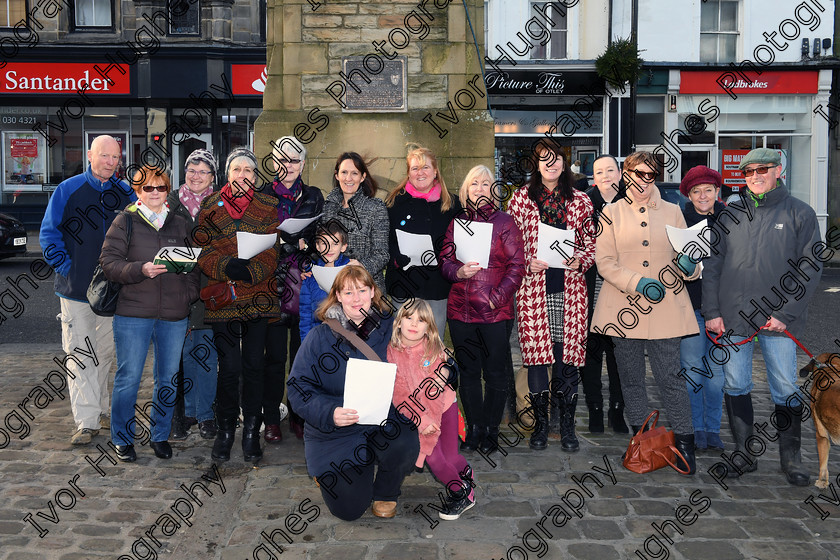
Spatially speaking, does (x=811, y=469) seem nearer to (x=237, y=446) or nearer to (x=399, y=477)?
(x=399, y=477)

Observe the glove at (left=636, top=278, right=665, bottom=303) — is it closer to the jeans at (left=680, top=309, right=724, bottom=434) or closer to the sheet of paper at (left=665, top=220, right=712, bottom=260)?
the sheet of paper at (left=665, top=220, right=712, bottom=260)

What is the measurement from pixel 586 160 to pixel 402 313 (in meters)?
18.4

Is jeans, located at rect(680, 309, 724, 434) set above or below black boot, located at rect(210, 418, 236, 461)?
above

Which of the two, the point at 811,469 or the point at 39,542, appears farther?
the point at 811,469

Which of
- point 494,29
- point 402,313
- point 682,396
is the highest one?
point 494,29

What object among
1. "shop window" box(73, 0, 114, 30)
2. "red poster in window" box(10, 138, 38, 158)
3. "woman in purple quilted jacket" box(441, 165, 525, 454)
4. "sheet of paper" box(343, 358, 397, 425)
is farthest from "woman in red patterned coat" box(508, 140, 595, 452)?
"red poster in window" box(10, 138, 38, 158)

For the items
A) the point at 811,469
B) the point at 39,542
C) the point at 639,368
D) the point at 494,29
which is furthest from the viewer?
the point at 494,29

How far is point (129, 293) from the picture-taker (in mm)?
5648

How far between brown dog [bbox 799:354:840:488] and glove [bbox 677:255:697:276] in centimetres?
103

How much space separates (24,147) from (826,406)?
2232cm

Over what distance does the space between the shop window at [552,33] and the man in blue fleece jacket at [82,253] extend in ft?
57.3

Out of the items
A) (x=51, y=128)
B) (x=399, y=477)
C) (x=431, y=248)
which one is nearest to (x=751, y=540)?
(x=399, y=477)

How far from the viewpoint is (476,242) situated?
5.68 m

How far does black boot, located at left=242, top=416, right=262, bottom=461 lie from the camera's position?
568cm
